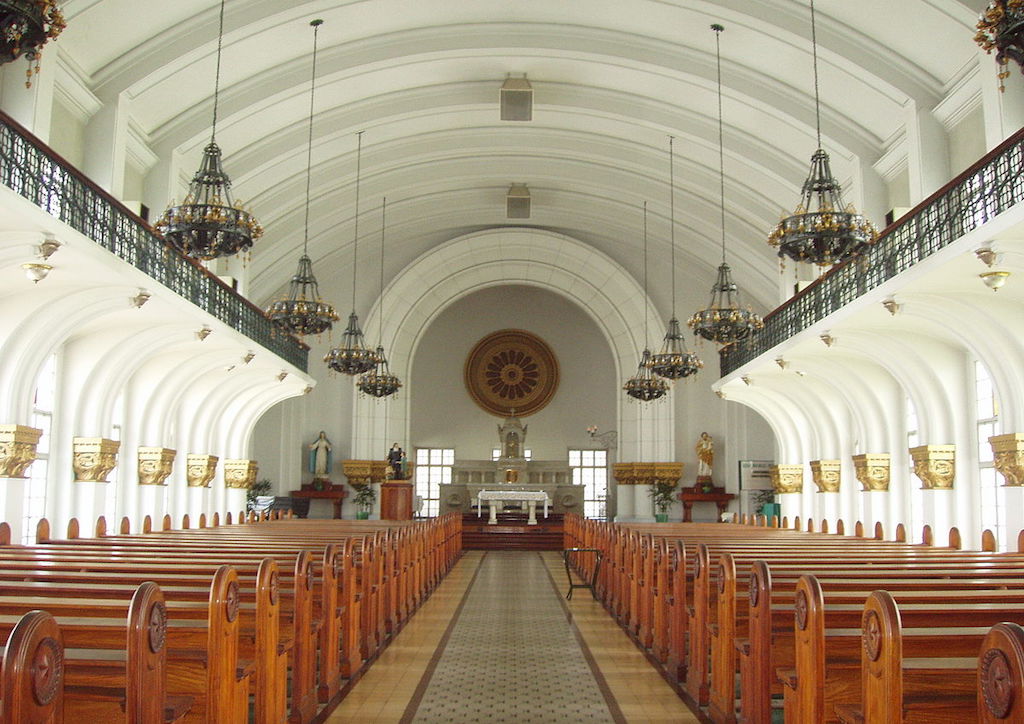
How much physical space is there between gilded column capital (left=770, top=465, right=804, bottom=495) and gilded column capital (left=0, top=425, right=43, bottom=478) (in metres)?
16.5

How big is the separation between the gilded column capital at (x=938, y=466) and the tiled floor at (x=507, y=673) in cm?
589

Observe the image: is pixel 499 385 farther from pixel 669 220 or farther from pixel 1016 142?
pixel 1016 142

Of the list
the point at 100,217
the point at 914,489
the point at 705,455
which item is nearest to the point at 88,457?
the point at 100,217

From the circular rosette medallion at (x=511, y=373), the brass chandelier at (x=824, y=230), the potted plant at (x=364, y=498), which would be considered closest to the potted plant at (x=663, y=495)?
the circular rosette medallion at (x=511, y=373)

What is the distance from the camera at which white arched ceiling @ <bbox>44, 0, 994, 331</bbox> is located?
585 inches

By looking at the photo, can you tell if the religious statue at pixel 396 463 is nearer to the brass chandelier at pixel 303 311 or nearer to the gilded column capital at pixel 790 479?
the gilded column capital at pixel 790 479

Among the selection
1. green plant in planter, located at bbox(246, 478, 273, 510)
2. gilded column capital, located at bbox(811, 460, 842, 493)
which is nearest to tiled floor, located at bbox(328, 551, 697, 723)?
gilded column capital, located at bbox(811, 460, 842, 493)

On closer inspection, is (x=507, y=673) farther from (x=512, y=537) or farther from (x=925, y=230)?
(x=512, y=537)

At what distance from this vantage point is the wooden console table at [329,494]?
28.2 m

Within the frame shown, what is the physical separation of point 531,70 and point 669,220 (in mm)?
9089

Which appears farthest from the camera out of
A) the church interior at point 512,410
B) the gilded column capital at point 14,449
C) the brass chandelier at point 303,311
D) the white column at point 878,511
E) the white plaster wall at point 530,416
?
the white plaster wall at point 530,416

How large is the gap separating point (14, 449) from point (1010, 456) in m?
12.9

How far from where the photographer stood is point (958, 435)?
1546 centimetres

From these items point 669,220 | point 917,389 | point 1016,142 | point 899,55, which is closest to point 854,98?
point 899,55
